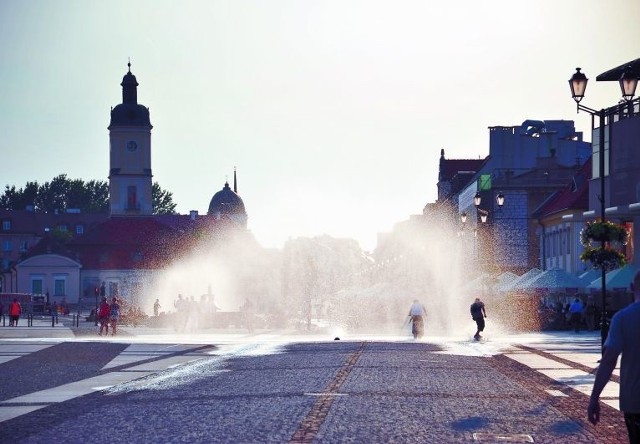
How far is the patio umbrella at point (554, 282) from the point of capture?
2228 inches

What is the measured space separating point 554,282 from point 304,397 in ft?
127

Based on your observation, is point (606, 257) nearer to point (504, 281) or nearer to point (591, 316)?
point (591, 316)

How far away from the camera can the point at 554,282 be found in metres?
56.8

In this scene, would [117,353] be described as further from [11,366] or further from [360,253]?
[360,253]

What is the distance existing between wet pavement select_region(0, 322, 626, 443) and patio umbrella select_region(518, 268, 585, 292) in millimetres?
20850

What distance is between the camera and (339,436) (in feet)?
46.6

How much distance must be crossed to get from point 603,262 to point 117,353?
1261cm

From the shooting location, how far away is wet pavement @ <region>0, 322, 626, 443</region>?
583 inches

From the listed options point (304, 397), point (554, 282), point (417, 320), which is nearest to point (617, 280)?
point (554, 282)

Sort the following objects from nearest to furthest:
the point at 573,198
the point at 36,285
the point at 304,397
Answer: the point at 304,397, the point at 573,198, the point at 36,285

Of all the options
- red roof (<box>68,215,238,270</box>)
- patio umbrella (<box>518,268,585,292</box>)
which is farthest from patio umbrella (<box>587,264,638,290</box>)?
red roof (<box>68,215,238,270</box>)

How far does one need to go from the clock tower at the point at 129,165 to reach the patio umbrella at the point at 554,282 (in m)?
112

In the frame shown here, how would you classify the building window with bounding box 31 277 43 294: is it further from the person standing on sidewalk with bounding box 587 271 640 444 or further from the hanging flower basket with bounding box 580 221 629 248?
the person standing on sidewalk with bounding box 587 271 640 444

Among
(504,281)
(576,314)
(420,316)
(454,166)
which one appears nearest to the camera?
(420,316)
